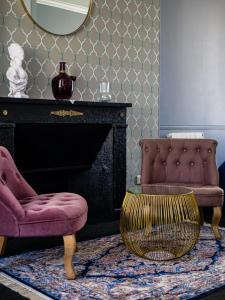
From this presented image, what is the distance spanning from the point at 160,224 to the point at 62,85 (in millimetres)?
1497

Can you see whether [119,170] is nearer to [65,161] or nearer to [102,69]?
[65,161]

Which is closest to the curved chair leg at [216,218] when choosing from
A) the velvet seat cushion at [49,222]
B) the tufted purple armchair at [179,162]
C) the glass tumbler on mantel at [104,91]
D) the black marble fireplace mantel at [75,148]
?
the tufted purple armchair at [179,162]

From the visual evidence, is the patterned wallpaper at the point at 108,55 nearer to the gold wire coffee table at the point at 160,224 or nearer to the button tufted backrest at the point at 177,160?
the button tufted backrest at the point at 177,160

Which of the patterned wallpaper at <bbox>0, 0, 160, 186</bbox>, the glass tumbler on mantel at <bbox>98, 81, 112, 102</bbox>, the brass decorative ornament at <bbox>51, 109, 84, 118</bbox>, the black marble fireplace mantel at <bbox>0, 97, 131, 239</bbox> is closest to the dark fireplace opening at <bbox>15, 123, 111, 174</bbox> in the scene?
the black marble fireplace mantel at <bbox>0, 97, 131, 239</bbox>

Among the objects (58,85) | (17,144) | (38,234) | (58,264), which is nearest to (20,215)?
(38,234)

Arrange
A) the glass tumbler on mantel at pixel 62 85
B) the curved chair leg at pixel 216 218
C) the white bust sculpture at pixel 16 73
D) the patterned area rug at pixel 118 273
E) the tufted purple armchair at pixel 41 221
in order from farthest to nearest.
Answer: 1. the glass tumbler on mantel at pixel 62 85
2. the white bust sculpture at pixel 16 73
3. the curved chair leg at pixel 216 218
4. the tufted purple armchair at pixel 41 221
5. the patterned area rug at pixel 118 273

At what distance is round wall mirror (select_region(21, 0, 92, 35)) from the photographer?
3.37m

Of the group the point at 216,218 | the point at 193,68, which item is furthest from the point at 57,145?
the point at 193,68

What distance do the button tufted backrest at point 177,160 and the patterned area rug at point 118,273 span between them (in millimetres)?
689

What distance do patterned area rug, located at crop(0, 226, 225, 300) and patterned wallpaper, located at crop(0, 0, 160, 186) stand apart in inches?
57.1

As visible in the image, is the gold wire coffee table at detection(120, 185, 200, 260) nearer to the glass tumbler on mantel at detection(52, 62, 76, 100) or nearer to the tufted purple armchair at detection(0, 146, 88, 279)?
the tufted purple armchair at detection(0, 146, 88, 279)

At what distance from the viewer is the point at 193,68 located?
459 centimetres

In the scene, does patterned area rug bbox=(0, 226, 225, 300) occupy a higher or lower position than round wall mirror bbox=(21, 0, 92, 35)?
lower

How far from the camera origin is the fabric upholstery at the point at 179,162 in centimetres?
321
